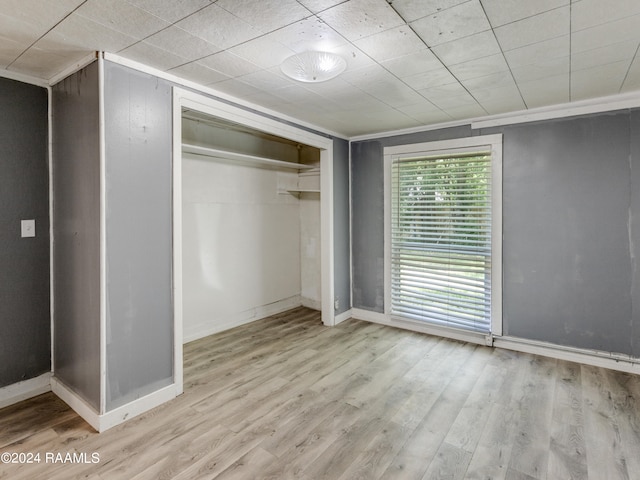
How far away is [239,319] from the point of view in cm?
448

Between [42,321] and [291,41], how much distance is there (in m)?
2.82

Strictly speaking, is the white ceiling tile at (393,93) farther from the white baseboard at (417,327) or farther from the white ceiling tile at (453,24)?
the white baseboard at (417,327)

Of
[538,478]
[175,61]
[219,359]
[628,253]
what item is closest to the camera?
[538,478]

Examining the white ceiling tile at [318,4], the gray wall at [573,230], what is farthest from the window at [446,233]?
the white ceiling tile at [318,4]

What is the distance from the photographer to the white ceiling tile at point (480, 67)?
2.30m

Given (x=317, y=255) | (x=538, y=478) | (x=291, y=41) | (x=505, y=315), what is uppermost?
(x=291, y=41)

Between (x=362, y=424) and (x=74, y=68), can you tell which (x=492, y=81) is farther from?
(x=74, y=68)

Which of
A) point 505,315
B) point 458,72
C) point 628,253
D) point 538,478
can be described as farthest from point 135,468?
point 628,253

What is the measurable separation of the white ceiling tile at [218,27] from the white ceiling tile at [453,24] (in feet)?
3.01

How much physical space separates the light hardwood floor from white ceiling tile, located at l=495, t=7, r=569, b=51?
2417 millimetres

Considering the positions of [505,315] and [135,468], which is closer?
[135,468]

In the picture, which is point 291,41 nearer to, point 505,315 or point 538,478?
point 538,478

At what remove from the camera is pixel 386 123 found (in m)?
3.93

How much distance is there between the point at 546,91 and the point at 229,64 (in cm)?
257
